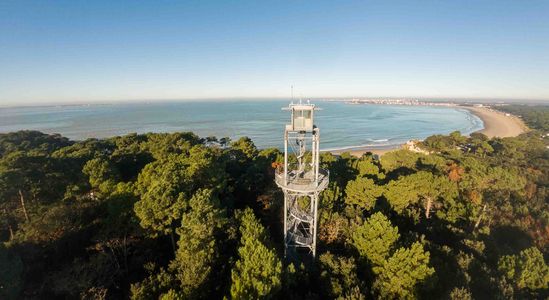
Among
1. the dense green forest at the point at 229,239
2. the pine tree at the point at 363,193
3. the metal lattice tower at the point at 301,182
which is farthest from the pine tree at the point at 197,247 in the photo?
the pine tree at the point at 363,193

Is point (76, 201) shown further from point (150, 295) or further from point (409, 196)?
Result: point (409, 196)

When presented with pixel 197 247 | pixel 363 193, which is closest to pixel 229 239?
pixel 197 247

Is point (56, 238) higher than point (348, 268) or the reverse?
higher

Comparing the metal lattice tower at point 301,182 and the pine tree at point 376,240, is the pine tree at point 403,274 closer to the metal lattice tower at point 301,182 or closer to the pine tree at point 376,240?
the pine tree at point 376,240

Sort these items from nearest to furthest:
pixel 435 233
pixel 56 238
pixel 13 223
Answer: pixel 56 238
pixel 13 223
pixel 435 233

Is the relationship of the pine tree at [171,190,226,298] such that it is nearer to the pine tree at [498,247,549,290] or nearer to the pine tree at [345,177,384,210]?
the pine tree at [345,177,384,210]

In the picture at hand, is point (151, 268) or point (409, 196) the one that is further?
point (409, 196)

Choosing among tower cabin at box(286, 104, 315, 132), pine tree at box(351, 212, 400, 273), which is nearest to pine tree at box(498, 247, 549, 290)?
pine tree at box(351, 212, 400, 273)

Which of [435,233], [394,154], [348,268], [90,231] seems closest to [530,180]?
[394,154]
